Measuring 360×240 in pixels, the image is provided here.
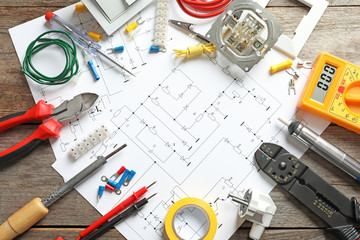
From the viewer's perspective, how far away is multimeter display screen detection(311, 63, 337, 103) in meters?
1.09

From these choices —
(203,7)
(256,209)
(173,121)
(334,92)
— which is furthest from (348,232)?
(203,7)

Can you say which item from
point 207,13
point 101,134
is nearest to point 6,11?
point 101,134

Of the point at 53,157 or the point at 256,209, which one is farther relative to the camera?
the point at 53,157

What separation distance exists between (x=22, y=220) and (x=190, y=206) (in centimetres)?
46

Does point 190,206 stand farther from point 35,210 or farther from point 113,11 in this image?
point 113,11

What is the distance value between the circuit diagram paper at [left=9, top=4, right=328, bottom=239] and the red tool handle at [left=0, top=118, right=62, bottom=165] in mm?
41

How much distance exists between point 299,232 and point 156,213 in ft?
1.36

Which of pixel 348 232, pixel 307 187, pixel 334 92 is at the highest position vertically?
pixel 334 92

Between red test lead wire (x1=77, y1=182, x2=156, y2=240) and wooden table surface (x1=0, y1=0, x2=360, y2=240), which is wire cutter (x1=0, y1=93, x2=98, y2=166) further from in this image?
red test lead wire (x1=77, y1=182, x2=156, y2=240)

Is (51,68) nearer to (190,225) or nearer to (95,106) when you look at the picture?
(95,106)

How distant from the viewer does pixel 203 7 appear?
3.76 feet

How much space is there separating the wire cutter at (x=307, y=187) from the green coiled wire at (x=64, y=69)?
60 cm

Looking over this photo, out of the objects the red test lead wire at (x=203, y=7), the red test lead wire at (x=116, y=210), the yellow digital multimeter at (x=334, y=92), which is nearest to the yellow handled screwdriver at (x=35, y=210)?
the red test lead wire at (x=116, y=210)

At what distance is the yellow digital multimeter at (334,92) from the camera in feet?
3.54
